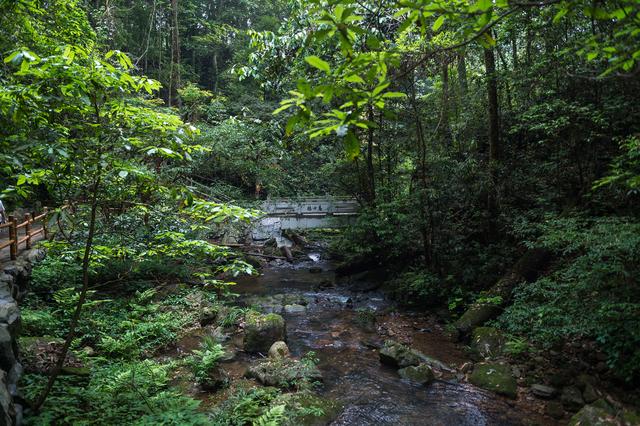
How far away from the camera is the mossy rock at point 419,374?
753 cm

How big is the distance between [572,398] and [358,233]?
9.28 m

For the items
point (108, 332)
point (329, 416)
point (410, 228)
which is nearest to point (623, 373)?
point (329, 416)

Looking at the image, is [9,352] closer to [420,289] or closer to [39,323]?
[39,323]

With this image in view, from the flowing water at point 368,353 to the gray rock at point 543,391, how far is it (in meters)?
0.46

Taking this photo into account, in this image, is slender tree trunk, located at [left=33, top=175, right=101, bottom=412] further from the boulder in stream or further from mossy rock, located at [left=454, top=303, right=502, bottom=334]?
mossy rock, located at [left=454, top=303, right=502, bottom=334]

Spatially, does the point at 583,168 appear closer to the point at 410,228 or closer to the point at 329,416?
the point at 410,228

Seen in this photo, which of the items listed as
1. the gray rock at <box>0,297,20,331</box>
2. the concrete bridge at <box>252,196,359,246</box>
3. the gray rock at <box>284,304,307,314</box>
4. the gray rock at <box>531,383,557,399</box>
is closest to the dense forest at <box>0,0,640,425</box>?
the gray rock at <box>531,383,557,399</box>

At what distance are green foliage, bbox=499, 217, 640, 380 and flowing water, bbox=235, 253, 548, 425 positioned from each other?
1.56m

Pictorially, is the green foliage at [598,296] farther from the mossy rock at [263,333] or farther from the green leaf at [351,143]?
the green leaf at [351,143]

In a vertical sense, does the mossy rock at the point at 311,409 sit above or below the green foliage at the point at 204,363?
below

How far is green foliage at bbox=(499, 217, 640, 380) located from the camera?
19.8 feet

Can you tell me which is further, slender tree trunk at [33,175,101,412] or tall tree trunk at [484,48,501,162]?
tall tree trunk at [484,48,501,162]

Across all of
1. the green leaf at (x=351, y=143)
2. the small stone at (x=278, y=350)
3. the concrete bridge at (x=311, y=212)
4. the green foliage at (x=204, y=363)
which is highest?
the green leaf at (x=351, y=143)

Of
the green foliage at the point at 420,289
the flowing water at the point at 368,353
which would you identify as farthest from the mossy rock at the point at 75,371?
the green foliage at the point at 420,289
